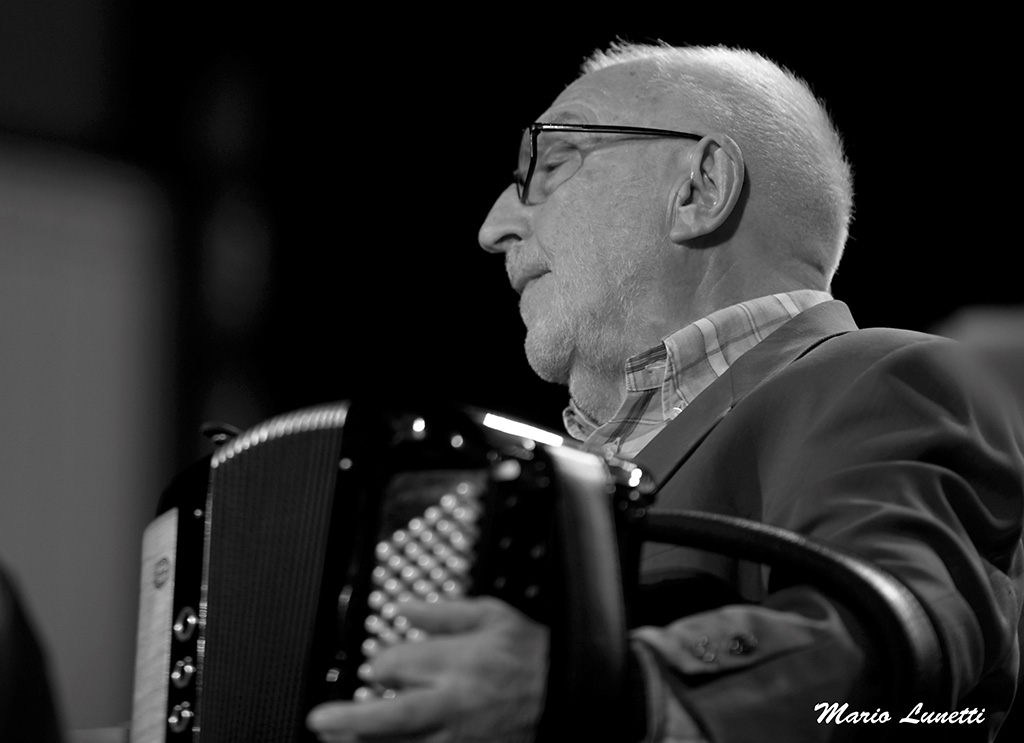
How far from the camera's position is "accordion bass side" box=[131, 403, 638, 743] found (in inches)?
36.9

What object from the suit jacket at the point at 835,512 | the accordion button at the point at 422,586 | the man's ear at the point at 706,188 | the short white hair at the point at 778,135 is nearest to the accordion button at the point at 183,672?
the accordion button at the point at 422,586

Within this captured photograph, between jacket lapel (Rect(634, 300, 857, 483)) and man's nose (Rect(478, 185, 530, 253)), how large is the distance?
1.77 ft

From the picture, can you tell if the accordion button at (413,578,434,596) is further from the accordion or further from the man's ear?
the man's ear

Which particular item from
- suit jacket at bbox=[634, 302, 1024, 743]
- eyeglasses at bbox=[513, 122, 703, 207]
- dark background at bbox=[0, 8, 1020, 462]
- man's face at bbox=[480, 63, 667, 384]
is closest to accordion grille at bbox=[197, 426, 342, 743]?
suit jacket at bbox=[634, 302, 1024, 743]

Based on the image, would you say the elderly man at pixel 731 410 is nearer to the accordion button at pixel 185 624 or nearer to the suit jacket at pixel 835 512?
the suit jacket at pixel 835 512

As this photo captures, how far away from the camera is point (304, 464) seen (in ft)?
3.45

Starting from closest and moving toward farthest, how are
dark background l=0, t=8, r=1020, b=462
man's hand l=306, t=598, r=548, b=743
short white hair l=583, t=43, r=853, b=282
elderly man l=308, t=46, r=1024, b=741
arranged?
man's hand l=306, t=598, r=548, b=743 < elderly man l=308, t=46, r=1024, b=741 < short white hair l=583, t=43, r=853, b=282 < dark background l=0, t=8, r=1020, b=462

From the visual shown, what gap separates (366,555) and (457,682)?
145 mm

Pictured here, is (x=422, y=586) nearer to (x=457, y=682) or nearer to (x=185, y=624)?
(x=457, y=682)

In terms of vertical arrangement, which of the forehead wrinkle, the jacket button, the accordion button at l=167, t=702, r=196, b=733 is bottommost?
the accordion button at l=167, t=702, r=196, b=733

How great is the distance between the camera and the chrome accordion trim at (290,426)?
105 centimetres

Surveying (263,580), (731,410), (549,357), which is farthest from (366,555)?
(549,357)

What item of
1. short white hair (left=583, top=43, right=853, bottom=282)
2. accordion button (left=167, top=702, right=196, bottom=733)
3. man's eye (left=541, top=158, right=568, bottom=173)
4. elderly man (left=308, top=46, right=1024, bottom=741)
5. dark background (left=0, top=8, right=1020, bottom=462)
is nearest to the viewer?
elderly man (left=308, top=46, right=1024, bottom=741)

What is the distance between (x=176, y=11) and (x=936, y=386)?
2804 millimetres
